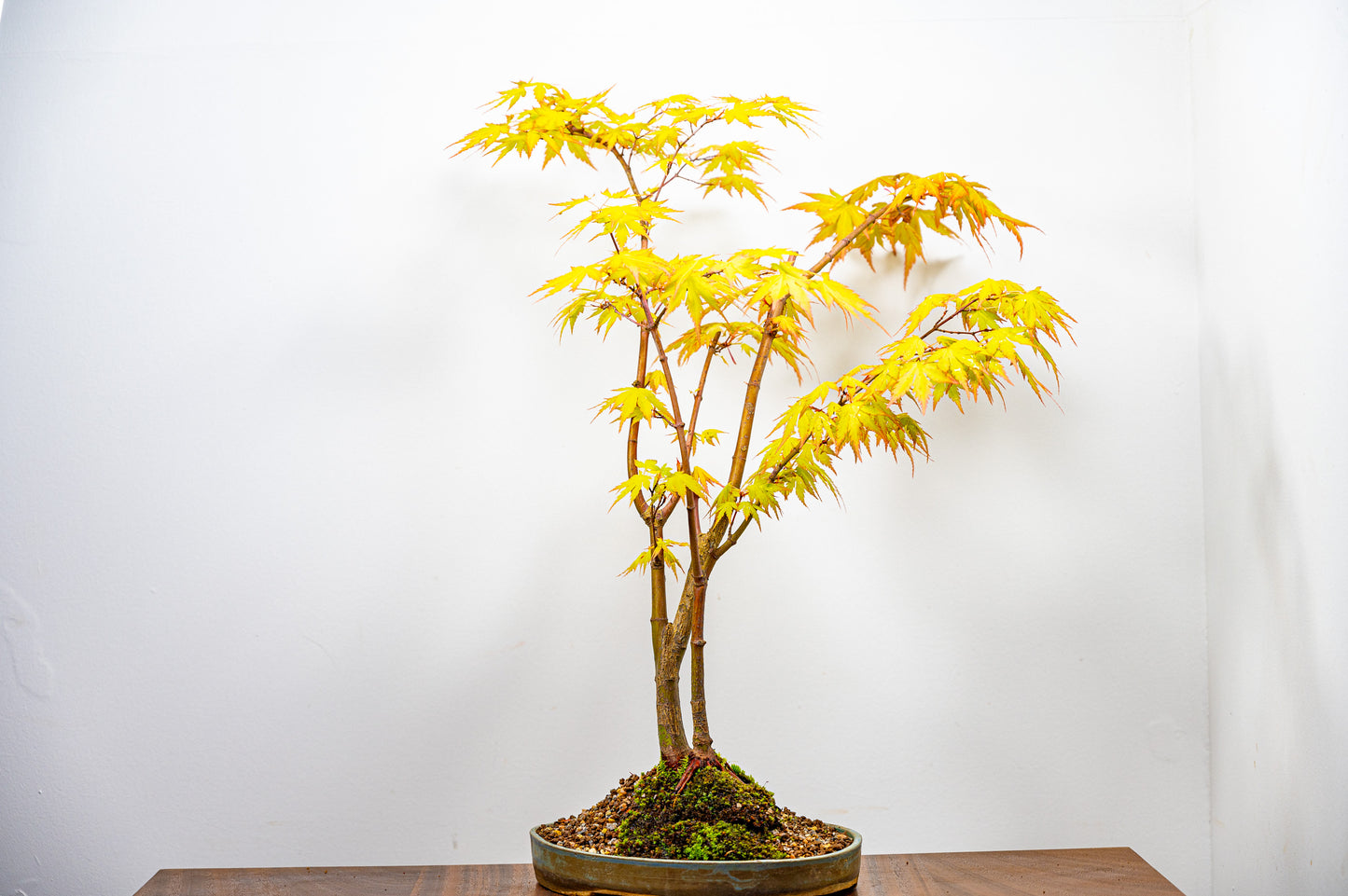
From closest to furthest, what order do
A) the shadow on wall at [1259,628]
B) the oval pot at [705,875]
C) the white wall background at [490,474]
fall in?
the oval pot at [705,875] < the shadow on wall at [1259,628] < the white wall background at [490,474]

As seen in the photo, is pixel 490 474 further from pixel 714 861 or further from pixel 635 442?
pixel 714 861

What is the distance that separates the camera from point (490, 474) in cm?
150

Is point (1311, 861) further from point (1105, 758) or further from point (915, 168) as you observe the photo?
point (915, 168)

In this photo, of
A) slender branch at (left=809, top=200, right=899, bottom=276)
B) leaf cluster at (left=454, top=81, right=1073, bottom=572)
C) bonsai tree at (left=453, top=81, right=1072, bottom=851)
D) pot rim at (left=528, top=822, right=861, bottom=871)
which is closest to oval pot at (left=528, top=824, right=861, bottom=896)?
pot rim at (left=528, top=822, right=861, bottom=871)

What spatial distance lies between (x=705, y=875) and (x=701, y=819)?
68 mm

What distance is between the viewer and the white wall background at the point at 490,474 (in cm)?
145

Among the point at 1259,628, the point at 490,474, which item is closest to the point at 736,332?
the point at 490,474

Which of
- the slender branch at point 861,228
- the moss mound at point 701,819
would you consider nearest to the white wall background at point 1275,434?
the slender branch at point 861,228

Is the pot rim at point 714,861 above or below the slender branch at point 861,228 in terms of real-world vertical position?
below

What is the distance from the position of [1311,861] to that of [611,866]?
0.85 meters

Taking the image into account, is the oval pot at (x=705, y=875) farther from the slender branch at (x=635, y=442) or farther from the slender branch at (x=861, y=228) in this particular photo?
the slender branch at (x=861, y=228)

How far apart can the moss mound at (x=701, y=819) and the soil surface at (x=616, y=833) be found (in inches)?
0.6

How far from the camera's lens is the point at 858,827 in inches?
57.1

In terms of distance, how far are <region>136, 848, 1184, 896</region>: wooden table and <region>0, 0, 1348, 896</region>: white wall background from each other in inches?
7.7
